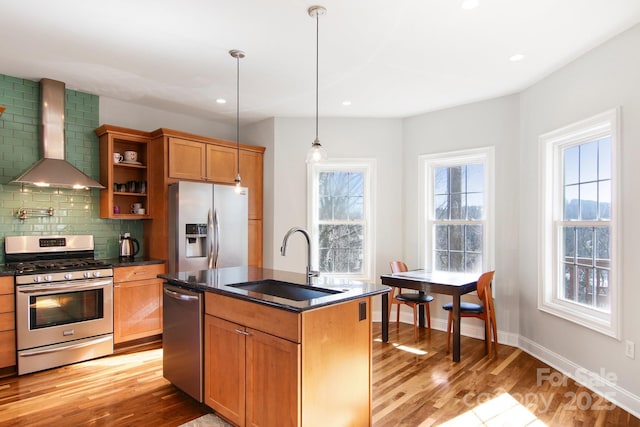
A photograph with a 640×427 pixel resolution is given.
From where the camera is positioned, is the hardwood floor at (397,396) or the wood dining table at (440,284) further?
the wood dining table at (440,284)

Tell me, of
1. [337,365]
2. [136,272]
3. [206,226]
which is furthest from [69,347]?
[337,365]

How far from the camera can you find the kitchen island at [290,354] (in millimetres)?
2062

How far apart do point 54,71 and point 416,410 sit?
14.3 feet

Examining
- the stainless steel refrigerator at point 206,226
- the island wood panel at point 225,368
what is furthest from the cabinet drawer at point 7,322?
the island wood panel at point 225,368

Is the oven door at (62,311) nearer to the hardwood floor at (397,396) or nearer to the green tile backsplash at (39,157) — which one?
the hardwood floor at (397,396)

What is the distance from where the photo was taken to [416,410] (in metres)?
2.79

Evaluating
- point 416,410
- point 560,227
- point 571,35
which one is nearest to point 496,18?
point 571,35

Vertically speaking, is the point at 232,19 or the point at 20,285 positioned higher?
the point at 232,19

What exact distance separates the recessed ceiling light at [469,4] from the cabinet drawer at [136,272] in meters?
3.63

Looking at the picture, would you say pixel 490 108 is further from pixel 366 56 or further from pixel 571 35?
A: pixel 366 56

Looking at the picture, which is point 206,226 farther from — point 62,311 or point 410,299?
point 410,299

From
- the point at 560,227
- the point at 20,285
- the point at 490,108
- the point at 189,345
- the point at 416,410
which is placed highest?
the point at 490,108

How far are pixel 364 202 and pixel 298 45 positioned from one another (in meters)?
2.62

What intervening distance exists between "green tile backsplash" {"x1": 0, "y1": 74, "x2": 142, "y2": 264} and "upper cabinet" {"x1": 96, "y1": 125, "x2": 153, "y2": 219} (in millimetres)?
140
